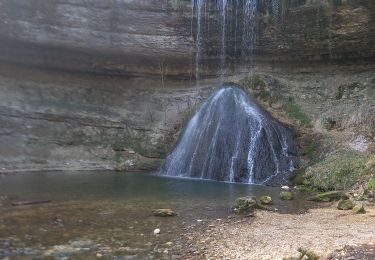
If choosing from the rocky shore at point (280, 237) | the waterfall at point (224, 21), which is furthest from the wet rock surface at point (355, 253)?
the waterfall at point (224, 21)

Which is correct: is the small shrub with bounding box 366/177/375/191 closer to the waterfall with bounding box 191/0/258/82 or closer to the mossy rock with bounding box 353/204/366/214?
the mossy rock with bounding box 353/204/366/214

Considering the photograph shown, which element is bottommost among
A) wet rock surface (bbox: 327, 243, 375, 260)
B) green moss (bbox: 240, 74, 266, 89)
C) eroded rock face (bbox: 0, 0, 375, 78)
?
wet rock surface (bbox: 327, 243, 375, 260)

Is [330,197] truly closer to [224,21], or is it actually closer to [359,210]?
[359,210]

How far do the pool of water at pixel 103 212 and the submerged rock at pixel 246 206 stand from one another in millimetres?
293

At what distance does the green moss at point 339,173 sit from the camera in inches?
569

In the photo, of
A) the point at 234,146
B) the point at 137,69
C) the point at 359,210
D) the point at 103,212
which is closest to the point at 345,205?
the point at 359,210

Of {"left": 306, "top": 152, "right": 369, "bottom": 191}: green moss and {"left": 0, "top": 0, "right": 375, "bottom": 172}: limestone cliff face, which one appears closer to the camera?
{"left": 306, "top": 152, "right": 369, "bottom": 191}: green moss

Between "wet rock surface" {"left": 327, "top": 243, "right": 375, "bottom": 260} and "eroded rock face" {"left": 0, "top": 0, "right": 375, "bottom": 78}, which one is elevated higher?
"eroded rock face" {"left": 0, "top": 0, "right": 375, "bottom": 78}

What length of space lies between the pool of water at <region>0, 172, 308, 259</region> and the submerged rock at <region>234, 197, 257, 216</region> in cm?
29

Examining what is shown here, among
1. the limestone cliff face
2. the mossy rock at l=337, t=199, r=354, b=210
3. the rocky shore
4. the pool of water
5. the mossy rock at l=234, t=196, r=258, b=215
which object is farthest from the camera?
the limestone cliff face

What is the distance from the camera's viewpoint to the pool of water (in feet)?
23.9

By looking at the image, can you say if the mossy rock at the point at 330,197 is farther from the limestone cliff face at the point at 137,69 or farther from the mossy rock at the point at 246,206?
the limestone cliff face at the point at 137,69

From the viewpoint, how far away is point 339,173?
15109mm

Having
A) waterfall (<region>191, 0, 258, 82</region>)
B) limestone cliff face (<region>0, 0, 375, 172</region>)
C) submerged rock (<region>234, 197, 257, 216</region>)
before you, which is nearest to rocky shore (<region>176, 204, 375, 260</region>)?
submerged rock (<region>234, 197, 257, 216</region>)
